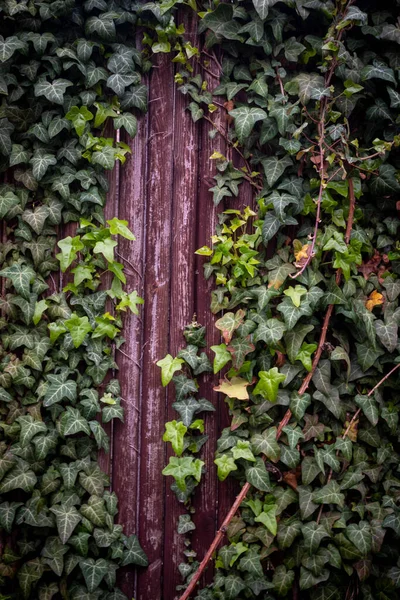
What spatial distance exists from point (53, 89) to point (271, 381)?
141cm

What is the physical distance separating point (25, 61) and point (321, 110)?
46.9 inches

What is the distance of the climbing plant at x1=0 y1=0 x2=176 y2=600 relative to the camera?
226 cm

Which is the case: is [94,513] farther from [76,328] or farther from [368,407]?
[368,407]

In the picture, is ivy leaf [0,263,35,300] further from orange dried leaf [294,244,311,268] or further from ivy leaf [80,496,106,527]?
orange dried leaf [294,244,311,268]

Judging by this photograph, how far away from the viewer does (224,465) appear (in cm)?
224

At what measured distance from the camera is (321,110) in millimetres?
2270

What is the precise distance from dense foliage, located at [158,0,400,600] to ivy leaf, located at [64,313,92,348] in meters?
0.39

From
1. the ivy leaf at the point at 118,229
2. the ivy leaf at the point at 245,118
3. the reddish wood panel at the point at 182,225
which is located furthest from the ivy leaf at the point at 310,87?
the ivy leaf at the point at 118,229

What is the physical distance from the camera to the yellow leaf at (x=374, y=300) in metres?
2.32

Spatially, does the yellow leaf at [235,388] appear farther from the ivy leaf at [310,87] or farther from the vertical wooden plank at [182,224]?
the ivy leaf at [310,87]

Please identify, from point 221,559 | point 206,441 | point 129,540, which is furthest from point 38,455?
point 221,559

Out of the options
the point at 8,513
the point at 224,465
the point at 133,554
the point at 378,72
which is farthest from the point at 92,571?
the point at 378,72

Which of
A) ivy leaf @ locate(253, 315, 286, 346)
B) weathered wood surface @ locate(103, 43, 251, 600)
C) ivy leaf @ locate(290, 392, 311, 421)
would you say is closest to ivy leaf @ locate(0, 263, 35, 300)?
weathered wood surface @ locate(103, 43, 251, 600)

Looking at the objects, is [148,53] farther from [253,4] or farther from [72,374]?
[72,374]
